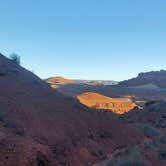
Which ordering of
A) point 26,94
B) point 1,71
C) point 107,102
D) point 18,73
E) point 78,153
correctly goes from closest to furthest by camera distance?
point 78,153 < point 26,94 < point 1,71 < point 18,73 < point 107,102

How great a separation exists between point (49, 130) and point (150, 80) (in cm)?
10848

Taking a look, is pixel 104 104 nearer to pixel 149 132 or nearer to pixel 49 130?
pixel 149 132

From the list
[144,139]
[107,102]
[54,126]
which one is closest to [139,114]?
[144,139]

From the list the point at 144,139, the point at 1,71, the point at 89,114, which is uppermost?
the point at 1,71

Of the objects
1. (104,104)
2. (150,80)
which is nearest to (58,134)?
(104,104)

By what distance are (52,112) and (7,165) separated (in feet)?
33.0

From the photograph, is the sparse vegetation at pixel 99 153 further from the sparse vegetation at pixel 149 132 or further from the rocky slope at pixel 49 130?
the sparse vegetation at pixel 149 132

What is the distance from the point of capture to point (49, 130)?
20047 millimetres

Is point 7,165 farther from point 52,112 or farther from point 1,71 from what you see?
point 1,71

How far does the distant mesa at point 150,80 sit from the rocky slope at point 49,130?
87698 mm

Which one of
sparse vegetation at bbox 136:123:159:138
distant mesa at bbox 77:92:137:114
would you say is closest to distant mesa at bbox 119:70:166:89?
distant mesa at bbox 77:92:137:114

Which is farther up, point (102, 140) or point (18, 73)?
point (18, 73)

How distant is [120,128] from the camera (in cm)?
2627

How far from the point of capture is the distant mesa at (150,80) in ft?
384
